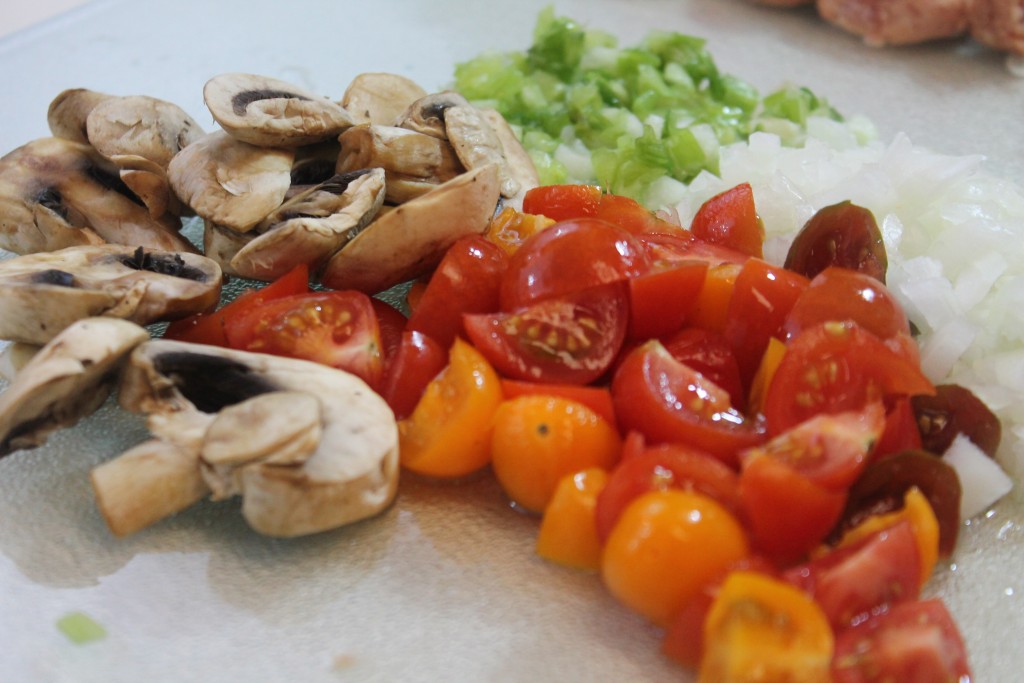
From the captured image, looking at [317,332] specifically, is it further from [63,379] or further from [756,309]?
[756,309]

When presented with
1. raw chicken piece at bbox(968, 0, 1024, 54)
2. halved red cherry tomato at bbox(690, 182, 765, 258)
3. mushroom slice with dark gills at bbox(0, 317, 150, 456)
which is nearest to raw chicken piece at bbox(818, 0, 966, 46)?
raw chicken piece at bbox(968, 0, 1024, 54)

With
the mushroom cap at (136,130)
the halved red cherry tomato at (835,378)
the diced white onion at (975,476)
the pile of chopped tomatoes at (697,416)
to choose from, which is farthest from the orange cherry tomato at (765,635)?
the mushroom cap at (136,130)

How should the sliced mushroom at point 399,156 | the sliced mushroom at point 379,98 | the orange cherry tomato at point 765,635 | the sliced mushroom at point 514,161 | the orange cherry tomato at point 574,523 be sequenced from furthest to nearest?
the sliced mushroom at point 379,98, the sliced mushroom at point 514,161, the sliced mushroom at point 399,156, the orange cherry tomato at point 574,523, the orange cherry tomato at point 765,635

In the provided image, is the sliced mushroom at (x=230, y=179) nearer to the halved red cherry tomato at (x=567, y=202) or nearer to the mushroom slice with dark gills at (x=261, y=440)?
the mushroom slice with dark gills at (x=261, y=440)

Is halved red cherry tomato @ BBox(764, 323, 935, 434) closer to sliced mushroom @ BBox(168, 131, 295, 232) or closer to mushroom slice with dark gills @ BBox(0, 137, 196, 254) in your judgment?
sliced mushroom @ BBox(168, 131, 295, 232)

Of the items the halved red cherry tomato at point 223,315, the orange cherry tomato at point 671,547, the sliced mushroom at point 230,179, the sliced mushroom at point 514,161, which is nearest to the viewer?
the orange cherry tomato at point 671,547
